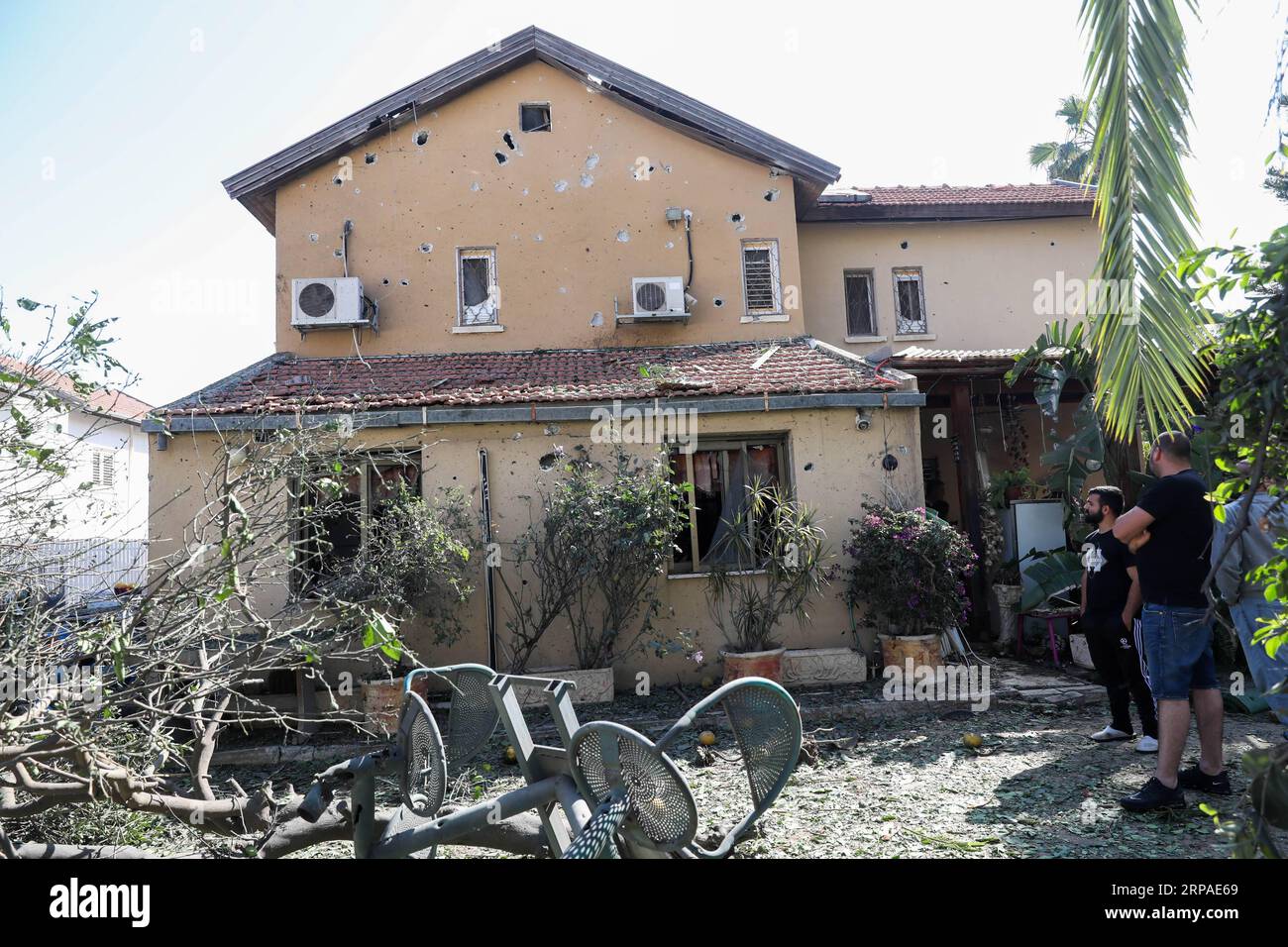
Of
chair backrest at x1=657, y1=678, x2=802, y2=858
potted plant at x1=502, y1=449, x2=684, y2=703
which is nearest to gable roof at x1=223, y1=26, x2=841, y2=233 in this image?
potted plant at x1=502, y1=449, x2=684, y2=703

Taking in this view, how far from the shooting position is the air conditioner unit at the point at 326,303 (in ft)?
37.0

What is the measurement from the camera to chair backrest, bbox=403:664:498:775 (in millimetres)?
3756

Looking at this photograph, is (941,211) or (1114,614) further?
(941,211)

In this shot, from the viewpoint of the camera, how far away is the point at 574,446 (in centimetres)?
938

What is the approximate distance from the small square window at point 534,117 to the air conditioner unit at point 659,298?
9.98 feet

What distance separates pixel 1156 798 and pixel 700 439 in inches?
239

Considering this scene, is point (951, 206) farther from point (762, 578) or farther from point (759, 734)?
point (759, 734)

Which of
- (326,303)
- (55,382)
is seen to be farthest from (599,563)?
(326,303)

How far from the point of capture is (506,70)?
40.3 ft

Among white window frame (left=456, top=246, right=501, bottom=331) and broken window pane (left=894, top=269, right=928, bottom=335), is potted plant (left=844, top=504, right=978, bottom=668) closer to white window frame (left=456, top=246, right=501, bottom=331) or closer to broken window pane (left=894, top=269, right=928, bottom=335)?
broken window pane (left=894, top=269, right=928, bottom=335)

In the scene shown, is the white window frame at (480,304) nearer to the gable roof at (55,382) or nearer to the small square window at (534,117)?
the small square window at (534,117)

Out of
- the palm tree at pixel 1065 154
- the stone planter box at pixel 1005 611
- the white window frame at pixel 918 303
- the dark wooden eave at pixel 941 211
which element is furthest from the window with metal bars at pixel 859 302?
the palm tree at pixel 1065 154

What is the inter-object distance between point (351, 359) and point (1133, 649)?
10124 millimetres

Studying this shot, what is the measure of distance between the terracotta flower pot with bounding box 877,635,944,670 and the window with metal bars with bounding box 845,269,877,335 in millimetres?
6696
